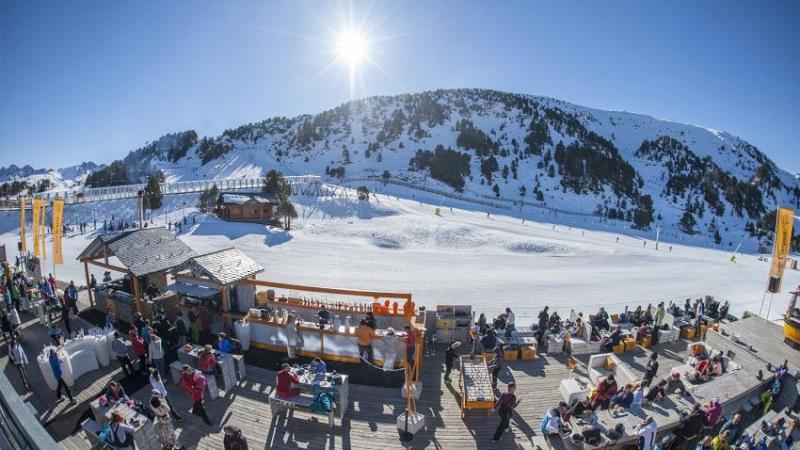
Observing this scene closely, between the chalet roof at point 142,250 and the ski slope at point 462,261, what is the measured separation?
8.65m

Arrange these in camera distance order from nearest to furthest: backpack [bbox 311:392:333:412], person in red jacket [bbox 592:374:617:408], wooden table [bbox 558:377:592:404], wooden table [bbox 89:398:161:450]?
wooden table [bbox 89:398:161:450], backpack [bbox 311:392:333:412], person in red jacket [bbox 592:374:617:408], wooden table [bbox 558:377:592:404]

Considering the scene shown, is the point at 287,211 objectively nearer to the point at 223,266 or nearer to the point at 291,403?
the point at 223,266

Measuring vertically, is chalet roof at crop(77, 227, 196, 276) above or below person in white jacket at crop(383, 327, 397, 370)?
above

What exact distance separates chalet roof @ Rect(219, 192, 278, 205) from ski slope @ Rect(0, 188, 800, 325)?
2.69 m

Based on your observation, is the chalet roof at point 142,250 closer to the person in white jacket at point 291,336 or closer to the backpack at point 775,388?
the person in white jacket at point 291,336

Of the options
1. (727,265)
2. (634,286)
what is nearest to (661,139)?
(727,265)

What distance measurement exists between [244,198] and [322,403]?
1467 inches

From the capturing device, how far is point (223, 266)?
41.6ft

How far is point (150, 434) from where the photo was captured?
7.19m

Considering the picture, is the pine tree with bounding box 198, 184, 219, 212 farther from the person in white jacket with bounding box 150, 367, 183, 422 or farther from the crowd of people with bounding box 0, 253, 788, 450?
the person in white jacket with bounding box 150, 367, 183, 422

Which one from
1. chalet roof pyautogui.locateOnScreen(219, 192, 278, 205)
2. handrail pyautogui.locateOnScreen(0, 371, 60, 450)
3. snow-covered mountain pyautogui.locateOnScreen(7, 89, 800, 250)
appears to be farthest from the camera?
snow-covered mountain pyautogui.locateOnScreen(7, 89, 800, 250)

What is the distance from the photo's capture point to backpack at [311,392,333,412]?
8.14 m

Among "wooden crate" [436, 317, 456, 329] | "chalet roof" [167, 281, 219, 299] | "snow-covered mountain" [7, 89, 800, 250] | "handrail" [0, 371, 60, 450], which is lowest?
"wooden crate" [436, 317, 456, 329]

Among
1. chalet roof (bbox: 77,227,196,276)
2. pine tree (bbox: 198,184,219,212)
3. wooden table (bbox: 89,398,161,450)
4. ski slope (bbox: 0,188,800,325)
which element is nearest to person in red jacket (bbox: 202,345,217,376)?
wooden table (bbox: 89,398,161,450)
